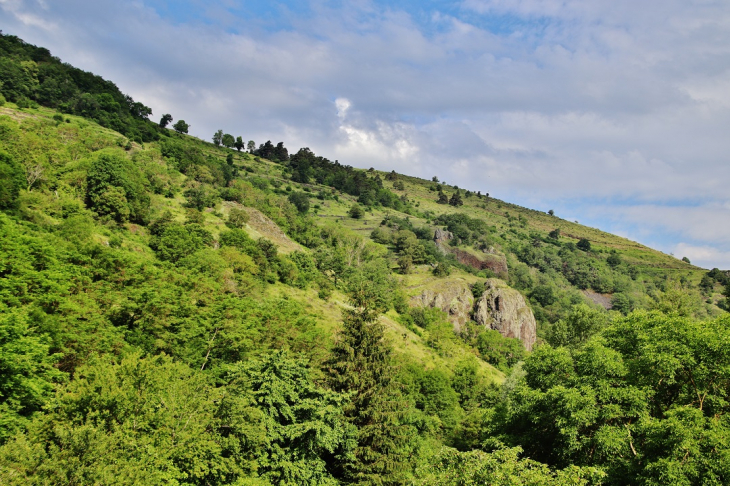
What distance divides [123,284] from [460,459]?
3051 cm

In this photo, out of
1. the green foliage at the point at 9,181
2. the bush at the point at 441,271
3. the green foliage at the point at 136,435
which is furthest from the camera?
the bush at the point at 441,271

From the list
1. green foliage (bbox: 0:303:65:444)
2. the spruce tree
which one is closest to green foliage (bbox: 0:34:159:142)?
green foliage (bbox: 0:303:65:444)

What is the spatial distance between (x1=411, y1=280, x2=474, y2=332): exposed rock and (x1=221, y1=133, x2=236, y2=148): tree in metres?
126

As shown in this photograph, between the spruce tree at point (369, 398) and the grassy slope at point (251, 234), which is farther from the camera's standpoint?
the grassy slope at point (251, 234)

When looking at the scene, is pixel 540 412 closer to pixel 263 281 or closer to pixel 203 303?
pixel 203 303

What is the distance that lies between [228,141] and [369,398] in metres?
167

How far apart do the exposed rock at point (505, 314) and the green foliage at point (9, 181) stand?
90.9 m

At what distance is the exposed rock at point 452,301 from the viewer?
90.6 meters

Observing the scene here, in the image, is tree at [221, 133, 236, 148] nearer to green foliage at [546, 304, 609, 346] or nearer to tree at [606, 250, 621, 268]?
green foliage at [546, 304, 609, 346]

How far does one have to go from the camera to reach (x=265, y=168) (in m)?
153

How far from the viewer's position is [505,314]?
96.0 m

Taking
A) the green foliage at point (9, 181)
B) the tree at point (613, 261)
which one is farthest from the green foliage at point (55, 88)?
the tree at point (613, 261)

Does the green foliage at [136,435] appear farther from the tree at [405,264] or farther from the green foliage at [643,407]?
the tree at [405,264]

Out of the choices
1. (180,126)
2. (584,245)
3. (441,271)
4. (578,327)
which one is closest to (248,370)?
(578,327)
